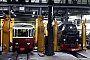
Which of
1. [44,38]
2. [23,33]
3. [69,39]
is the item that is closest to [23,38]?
Result: [23,33]

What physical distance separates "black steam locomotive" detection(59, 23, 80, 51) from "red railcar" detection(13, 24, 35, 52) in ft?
9.30

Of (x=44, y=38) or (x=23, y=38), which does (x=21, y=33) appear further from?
(x=44, y=38)

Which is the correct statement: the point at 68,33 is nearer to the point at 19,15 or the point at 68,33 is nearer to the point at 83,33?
the point at 83,33

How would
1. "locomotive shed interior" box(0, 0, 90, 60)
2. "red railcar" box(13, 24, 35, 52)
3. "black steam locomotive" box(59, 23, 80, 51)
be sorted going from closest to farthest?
"locomotive shed interior" box(0, 0, 90, 60)
"red railcar" box(13, 24, 35, 52)
"black steam locomotive" box(59, 23, 80, 51)

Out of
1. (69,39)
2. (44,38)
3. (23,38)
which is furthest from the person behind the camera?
(69,39)

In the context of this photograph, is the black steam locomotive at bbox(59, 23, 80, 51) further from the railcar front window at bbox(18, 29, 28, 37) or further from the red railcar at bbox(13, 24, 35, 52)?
the railcar front window at bbox(18, 29, 28, 37)

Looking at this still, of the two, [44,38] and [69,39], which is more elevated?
[44,38]

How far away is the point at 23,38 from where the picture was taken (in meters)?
16.3

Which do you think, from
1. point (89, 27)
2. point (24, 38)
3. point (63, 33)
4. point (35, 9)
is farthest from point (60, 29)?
point (89, 27)

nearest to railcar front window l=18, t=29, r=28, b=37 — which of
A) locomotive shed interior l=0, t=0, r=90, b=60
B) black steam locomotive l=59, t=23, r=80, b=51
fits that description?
locomotive shed interior l=0, t=0, r=90, b=60

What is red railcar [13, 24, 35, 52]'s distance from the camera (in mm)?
16391

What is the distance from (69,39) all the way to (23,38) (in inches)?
153

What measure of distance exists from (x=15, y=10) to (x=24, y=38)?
7645 millimetres

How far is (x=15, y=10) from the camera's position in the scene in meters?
23.4
